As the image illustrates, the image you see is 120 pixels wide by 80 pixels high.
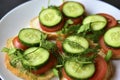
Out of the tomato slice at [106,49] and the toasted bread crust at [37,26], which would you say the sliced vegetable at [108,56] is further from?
the toasted bread crust at [37,26]

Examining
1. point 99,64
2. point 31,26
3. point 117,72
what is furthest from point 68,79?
point 31,26

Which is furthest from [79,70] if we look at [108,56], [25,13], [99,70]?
[25,13]

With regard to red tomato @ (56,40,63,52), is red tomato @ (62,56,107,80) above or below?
below

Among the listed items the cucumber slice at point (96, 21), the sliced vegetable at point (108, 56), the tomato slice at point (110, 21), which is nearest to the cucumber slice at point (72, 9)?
the cucumber slice at point (96, 21)

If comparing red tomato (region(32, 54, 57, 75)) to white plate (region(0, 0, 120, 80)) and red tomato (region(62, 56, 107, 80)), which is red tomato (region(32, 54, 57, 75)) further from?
white plate (region(0, 0, 120, 80))

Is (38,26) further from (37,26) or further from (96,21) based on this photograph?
(96,21)

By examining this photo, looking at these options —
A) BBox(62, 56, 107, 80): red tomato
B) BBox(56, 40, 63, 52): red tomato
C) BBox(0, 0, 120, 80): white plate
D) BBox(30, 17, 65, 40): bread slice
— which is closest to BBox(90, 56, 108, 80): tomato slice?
BBox(62, 56, 107, 80): red tomato

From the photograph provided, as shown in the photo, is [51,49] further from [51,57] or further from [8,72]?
[8,72]
